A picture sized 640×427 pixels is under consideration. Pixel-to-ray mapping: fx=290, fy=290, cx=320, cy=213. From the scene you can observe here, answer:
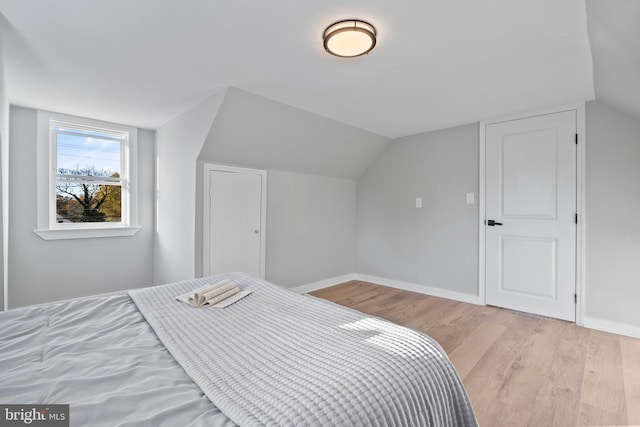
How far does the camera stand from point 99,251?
3.38 m

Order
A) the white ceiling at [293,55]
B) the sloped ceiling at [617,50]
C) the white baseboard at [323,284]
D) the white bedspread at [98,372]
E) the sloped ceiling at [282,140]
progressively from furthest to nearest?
the white baseboard at [323,284] < the sloped ceiling at [282,140] < the white ceiling at [293,55] < the sloped ceiling at [617,50] < the white bedspread at [98,372]

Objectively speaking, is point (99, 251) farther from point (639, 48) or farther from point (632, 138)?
point (632, 138)

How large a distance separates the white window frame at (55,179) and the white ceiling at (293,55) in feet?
0.79

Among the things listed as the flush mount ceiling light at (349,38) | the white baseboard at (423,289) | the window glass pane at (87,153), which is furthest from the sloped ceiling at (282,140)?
the white baseboard at (423,289)

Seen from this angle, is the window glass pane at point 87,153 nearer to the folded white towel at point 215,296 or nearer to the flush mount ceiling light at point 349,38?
the folded white towel at point 215,296

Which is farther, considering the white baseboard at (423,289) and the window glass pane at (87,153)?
the white baseboard at (423,289)

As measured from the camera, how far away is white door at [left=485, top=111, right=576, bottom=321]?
2.89m

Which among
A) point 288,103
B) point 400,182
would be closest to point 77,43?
point 288,103

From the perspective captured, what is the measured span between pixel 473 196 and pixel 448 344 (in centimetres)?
185

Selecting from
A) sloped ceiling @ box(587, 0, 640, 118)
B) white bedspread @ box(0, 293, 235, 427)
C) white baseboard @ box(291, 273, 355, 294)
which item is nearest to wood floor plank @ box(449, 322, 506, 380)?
white bedspread @ box(0, 293, 235, 427)


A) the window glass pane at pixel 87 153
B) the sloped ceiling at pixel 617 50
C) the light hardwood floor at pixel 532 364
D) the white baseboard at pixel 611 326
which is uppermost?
the sloped ceiling at pixel 617 50

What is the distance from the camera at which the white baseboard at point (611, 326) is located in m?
2.54

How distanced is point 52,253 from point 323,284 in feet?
10.4

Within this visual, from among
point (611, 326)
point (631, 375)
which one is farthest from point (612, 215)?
point (631, 375)
